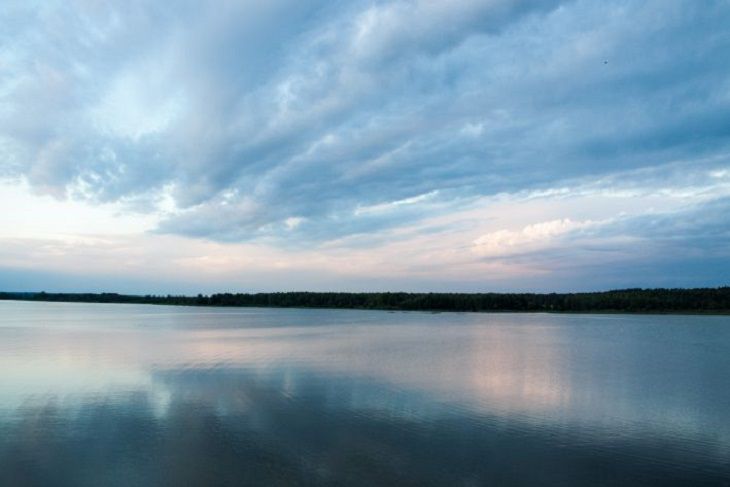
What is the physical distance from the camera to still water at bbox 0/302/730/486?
809 cm

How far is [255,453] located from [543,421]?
242 inches

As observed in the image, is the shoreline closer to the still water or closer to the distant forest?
the distant forest

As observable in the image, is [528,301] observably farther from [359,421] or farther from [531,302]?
[359,421]

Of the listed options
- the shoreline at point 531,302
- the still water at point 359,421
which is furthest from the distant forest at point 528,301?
the still water at point 359,421

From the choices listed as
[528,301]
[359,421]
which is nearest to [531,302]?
[528,301]

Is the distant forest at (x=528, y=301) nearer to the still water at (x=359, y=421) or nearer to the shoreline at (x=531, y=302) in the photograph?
the shoreline at (x=531, y=302)

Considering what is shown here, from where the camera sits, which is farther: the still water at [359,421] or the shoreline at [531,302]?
the shoreline at [531,302]

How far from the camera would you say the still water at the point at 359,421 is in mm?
8086

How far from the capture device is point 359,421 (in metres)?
11.3

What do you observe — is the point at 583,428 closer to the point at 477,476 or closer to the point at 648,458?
the point at 648,458

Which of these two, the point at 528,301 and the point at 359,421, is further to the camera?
the point at 528,301

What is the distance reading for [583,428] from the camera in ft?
35.9

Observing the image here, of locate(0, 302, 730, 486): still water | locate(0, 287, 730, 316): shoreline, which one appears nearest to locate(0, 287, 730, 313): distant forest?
locate(0, 287, 730, 316): shoreline

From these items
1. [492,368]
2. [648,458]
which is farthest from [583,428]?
[492,368]
